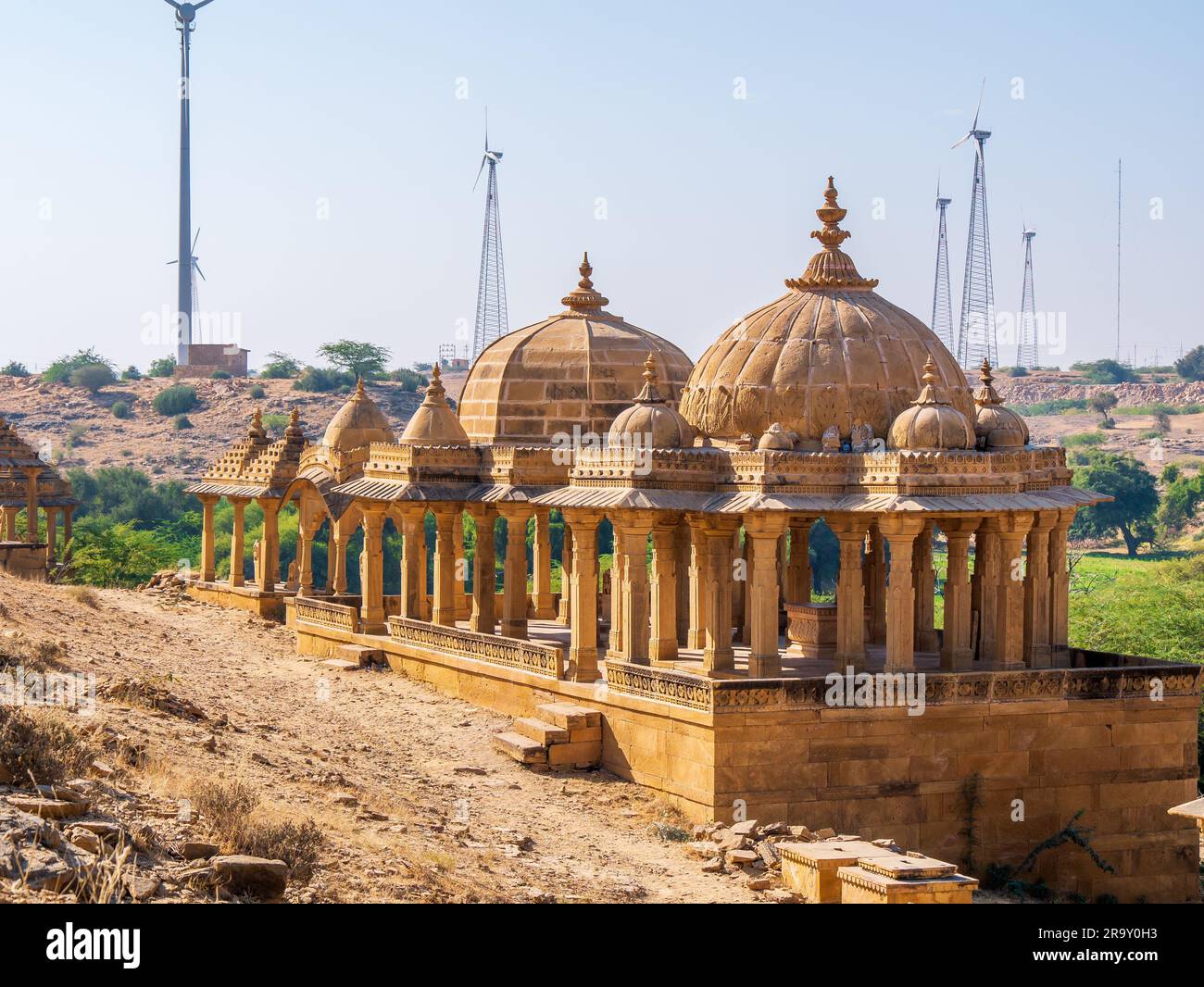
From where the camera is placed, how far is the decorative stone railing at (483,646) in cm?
2684

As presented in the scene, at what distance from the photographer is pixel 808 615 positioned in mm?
28188

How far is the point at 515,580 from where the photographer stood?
103 feet

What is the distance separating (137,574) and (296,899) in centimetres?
3841

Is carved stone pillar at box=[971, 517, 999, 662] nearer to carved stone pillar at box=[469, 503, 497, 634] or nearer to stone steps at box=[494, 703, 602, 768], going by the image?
stone steps at box=[494, 703, 602, 768]

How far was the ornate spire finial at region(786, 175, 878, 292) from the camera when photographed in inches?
1111

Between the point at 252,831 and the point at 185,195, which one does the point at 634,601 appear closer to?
the point at 252,831

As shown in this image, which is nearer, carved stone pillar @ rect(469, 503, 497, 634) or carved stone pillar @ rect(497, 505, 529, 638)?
carved stone pillar @ rect(497, 505, 529, 638)

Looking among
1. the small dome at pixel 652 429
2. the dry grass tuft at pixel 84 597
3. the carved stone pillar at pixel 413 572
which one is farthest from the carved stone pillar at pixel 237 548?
the small dome at pixel 652 429

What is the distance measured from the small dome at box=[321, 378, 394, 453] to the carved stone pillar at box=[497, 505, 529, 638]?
222 inches

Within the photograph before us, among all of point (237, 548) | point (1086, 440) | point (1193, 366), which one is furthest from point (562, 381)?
point (1193, 366)

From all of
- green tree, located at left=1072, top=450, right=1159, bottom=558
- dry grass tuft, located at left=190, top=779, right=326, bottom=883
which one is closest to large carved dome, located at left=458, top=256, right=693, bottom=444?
dry grass tuft, located at left=190, top=779, right=326, bottom=883

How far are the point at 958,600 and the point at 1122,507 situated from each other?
63.5 meters
